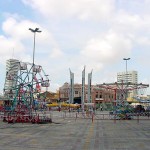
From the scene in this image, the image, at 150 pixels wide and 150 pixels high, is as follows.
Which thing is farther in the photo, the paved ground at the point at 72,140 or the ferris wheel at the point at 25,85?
the ferris wheel at the point at 25,85

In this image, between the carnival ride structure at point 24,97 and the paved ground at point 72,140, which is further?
the carnival ride structure at point 24,97

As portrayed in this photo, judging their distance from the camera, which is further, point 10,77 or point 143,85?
point 143,85

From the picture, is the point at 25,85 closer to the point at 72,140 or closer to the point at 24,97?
the point at 24,97

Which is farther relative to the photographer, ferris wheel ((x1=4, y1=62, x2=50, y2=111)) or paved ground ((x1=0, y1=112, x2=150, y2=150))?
ferris wheel ((x1=4, y1=62, x2=50, y2=111))

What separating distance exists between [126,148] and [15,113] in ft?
90.4

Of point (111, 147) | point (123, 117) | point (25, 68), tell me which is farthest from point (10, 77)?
point (111, 147)

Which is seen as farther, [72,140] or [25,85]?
[25,85]

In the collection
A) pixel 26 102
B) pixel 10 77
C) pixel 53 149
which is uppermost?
pixel 10 77

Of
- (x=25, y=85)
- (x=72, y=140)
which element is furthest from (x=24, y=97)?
(x=72, y=140)

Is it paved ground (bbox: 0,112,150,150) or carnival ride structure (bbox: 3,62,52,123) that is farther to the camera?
carnival ride structure (bbox: 3,62,52,123)

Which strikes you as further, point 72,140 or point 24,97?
point 24,97

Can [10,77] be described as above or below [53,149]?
above

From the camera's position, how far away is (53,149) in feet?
57.2

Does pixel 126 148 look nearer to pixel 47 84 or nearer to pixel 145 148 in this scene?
pixel 145 148
